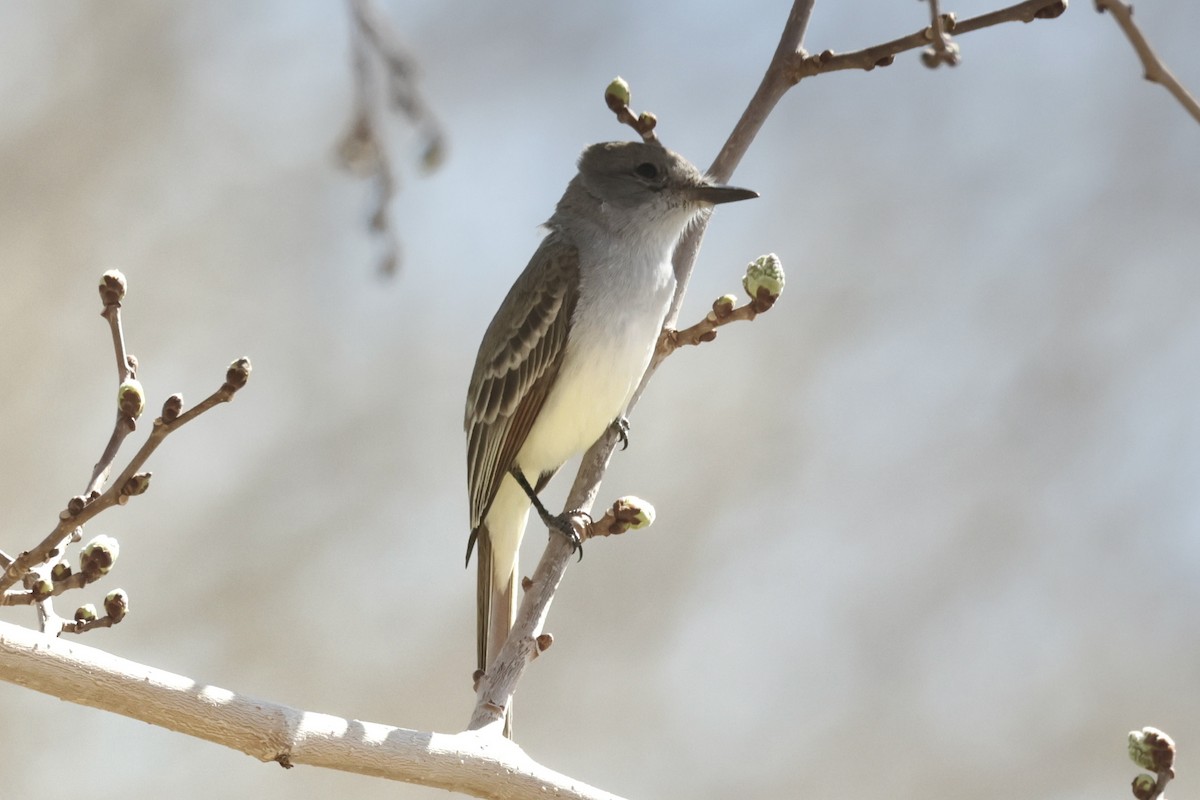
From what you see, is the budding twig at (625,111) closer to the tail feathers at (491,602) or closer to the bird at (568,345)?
the bird at (568,345)

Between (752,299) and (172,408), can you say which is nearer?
(172,408)

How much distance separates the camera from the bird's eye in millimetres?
3594

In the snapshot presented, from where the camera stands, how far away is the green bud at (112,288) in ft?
7.14

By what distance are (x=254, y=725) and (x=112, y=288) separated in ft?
2.87

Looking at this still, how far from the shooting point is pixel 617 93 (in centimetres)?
282

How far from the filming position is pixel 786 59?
8.72 feet

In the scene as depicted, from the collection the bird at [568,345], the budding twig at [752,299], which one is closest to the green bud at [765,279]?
the budding twig at [752,299]

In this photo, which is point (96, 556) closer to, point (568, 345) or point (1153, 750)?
point (568, 345)

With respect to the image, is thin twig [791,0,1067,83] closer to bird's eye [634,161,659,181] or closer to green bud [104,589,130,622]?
bird's eye [634,161,659,181]

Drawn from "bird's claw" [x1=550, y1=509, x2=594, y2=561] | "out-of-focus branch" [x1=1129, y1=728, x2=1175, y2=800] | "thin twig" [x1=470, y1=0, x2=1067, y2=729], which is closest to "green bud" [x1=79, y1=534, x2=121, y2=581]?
"thin twig" [x1=470, y1=0, x2=1067, y2=729]

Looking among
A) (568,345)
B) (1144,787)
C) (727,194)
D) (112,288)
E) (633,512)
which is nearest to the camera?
(1144,787)

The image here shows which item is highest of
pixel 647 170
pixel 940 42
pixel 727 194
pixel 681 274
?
pixel 647 170

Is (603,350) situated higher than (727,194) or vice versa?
(727,194)

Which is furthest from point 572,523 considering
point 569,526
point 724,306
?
point 724,306
